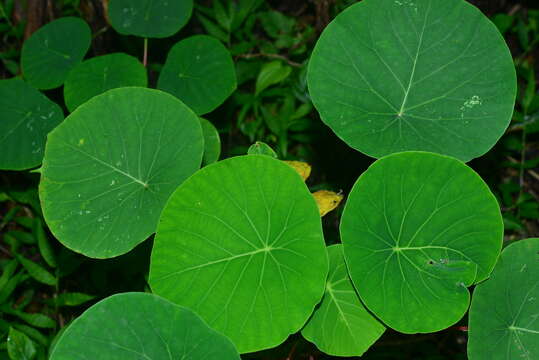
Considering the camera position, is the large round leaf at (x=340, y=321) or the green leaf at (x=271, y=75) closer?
the large round leaf at (x=340, y=321)

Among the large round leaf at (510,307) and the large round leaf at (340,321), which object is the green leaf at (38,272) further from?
the large round leaf at (510,307)

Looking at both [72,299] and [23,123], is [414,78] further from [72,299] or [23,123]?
[72,299]

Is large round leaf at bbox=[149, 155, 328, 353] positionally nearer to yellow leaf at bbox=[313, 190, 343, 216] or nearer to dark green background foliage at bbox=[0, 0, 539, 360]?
dark green background foliage at bbox=[0, 0, 539, 360]

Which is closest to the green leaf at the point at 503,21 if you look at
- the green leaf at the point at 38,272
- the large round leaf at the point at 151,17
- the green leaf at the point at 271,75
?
the green leaf at the point at 271,75

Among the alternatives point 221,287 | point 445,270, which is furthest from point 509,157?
point 221,287

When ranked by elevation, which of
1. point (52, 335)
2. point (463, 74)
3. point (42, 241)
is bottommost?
point (52, 335)

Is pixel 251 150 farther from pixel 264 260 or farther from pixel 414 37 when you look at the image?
pixel 414 37

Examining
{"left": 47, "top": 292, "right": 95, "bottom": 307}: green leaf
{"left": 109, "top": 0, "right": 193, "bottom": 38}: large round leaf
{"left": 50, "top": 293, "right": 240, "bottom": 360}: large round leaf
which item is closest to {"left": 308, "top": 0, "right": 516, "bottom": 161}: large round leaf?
{"left": 50, "top": 293, "right": 240, "bottom": 360}: large round leaf
